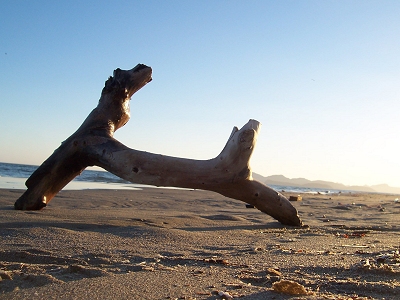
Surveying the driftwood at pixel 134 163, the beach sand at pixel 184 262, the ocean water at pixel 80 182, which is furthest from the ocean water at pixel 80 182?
the beach sand at pixel 184 262

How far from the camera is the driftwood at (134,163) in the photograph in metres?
4.23

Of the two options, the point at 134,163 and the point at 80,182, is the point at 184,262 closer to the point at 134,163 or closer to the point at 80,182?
the point at 134,163

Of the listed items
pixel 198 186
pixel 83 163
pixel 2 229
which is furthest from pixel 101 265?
pixel 83 163

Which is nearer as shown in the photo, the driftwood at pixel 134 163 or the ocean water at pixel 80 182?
the driftwood at pixel 134 163

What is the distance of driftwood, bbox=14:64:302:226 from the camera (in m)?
4.23

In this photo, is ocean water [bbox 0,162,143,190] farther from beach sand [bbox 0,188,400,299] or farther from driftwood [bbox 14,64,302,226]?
beach sand [bbox 0,188,400,299]

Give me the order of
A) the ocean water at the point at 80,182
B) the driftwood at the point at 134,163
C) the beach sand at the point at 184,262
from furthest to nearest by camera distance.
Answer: the ocean water at the point at 80,182
the driftwood at the point at 134,163
the beach sand at the point at 184,262

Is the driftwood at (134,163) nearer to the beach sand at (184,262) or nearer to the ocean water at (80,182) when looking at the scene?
the beach sand at (184,262)

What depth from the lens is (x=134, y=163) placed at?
4.26 meters

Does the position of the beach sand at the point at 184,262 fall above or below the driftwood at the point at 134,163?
below

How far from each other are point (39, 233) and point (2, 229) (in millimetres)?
403

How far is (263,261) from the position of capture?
2.59 metres

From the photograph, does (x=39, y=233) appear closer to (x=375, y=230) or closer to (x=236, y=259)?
(x=236, y=259)

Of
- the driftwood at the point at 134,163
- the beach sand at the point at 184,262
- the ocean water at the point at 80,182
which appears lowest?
the ocean water at the point at 80,182
